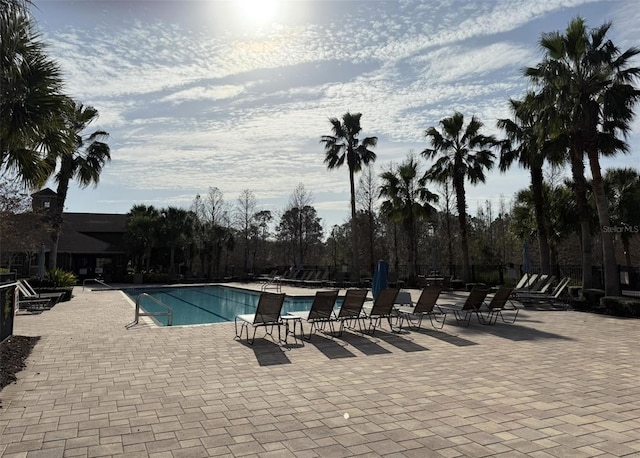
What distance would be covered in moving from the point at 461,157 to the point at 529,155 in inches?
157

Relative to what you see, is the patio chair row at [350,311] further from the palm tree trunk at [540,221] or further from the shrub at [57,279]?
the shrub at [57,279]

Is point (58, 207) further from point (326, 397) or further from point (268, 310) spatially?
point (326, 397)

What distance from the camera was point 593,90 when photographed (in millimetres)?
13680

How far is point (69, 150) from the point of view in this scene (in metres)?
9.40

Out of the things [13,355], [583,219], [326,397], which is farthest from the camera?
[583,219]

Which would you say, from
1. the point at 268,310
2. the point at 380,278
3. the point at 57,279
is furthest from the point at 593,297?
the point at 57,279

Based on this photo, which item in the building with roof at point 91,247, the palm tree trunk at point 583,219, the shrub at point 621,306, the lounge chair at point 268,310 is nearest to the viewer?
the lounge chair at point 268,310

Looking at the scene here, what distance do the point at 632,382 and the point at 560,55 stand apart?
39.7ft

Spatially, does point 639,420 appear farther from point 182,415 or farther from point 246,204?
point 246,204

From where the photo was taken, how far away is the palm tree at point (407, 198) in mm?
25250

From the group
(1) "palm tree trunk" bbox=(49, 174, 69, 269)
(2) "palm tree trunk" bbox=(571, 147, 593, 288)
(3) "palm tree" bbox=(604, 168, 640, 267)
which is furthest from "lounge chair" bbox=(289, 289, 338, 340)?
(3) "palm tree" bbox=(604, 168, 640, 267)

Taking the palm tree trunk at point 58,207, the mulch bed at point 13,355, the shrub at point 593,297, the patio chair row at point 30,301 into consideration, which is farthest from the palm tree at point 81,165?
the shrub at point 593,297

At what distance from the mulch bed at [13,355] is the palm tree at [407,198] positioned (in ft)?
66.1

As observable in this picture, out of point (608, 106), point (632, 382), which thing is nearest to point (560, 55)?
point (608, 106)
